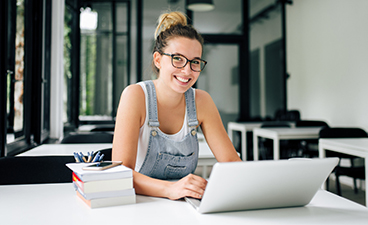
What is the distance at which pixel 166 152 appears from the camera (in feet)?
4.58

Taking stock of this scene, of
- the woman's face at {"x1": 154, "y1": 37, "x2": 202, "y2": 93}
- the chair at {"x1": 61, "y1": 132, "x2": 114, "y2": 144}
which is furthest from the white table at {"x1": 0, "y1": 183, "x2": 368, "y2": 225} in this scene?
the chair at {"x1": 61, "y1": 132, "x2": 114, "y2": 144}

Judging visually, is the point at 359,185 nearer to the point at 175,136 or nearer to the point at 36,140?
the point at 175,136

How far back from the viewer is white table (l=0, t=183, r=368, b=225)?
0.84 meters

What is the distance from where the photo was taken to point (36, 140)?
3.01 metres

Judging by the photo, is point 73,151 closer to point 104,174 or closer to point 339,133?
point 104,174

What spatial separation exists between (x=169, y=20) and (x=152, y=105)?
1.52 ft

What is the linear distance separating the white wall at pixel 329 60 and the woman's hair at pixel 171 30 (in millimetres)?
3583

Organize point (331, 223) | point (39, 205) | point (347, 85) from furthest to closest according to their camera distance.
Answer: point (347, 85), point (39, 205), point (331, 223)

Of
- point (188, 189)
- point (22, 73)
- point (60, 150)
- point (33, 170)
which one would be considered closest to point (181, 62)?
point (188, 189)

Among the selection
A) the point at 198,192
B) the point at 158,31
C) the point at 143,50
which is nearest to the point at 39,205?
the point at 198,192

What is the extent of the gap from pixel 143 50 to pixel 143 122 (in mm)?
4937

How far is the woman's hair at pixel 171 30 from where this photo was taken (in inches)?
57.1

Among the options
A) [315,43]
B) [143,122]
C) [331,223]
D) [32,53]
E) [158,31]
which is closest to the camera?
[331,223]

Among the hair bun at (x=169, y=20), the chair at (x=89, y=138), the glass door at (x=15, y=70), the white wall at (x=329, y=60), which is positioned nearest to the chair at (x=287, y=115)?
the white wall at (x=329, y=60)
